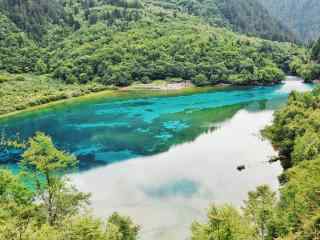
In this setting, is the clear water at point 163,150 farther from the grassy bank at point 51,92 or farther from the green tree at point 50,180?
the green tree at point 50,180

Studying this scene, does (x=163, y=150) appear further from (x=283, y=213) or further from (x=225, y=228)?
(x=225, y=228)

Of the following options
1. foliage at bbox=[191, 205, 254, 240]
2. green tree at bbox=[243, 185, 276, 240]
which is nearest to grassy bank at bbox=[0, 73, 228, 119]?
green tree at bbox=[243, 185, 276, 240]

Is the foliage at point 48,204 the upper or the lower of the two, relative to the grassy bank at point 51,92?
upper

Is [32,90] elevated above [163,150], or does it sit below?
below

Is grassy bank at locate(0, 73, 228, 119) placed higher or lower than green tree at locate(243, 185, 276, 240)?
lower

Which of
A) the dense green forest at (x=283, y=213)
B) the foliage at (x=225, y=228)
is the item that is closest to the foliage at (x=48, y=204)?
the dense green forest at (x=283, y=213)

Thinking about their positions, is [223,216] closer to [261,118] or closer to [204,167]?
[204,167]

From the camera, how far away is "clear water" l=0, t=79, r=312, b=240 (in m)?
67.2

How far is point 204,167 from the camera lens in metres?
81.8

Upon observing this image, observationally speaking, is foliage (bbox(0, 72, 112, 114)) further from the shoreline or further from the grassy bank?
the shoreline

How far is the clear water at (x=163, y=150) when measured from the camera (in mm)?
67250

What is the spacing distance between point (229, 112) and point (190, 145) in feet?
119

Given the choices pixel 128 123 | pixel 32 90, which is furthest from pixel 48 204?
pixel 32 90

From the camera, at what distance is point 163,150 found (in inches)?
3735
